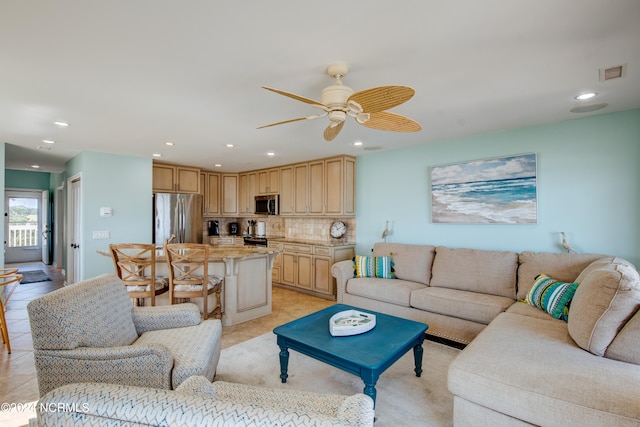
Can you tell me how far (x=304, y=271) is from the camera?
5480mm

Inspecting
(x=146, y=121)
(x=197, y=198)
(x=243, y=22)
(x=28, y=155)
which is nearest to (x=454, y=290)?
(x=243, y=22)

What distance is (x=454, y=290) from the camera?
11.7 feet

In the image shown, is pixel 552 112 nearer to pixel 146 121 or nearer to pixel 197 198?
pixel 146 121

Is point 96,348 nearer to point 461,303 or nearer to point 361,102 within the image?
point 361,102

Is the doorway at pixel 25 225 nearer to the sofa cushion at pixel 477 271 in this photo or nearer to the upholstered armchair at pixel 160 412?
the sofa cushion at pixel 477 271

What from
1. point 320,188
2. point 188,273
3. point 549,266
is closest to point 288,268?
point 320,188

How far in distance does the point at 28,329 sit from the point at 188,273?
2078 millimetres

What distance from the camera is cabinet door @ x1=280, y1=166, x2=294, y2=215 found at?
592cm

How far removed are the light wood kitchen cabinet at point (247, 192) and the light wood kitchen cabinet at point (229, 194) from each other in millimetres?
109

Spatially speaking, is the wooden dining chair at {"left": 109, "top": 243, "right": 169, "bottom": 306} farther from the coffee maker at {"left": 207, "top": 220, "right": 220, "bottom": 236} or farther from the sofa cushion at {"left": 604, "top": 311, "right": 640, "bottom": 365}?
the sofa cushion at {"left": 604, "top": 311, "right": 640, "bottom": 365}

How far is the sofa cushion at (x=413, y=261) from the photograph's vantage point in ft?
13.0

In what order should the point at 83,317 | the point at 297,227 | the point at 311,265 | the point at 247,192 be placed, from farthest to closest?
1. the point at 247,192
2. the point at 297,227
3. the point at 311,265
4. the point at 83,317

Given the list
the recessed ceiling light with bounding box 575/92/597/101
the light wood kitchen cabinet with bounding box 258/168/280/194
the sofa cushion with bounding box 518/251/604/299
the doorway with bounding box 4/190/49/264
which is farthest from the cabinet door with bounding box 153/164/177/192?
the recessed ceiling light with bounding box 575/92/597/101

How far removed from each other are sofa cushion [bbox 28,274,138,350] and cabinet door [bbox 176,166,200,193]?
414 centimetres
